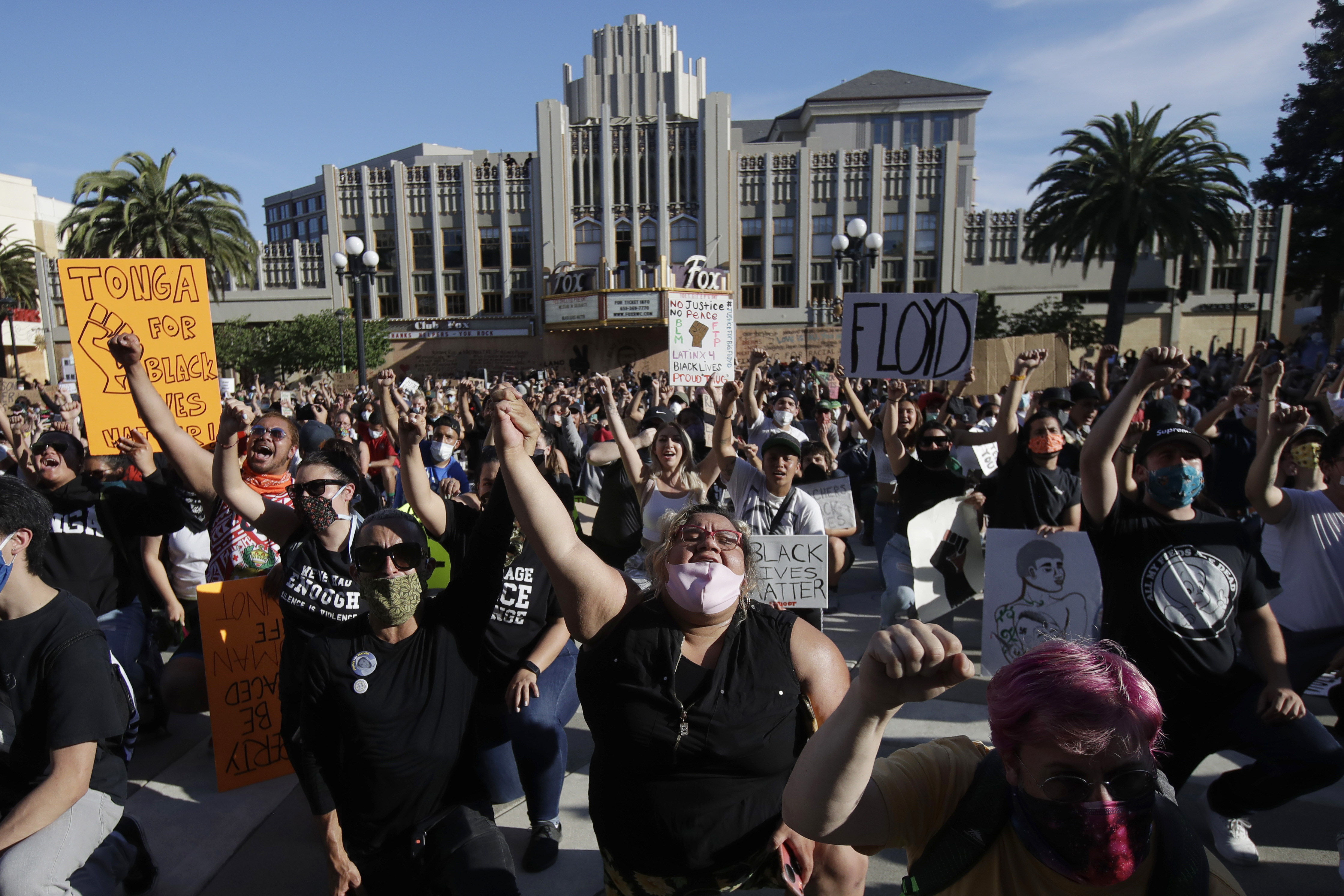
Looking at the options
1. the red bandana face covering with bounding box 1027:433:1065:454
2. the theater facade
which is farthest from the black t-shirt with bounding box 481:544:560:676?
the theater facade

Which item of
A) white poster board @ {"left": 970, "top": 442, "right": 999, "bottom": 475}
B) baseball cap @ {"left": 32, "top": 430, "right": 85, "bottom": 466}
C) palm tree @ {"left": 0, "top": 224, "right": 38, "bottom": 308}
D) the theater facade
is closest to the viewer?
baseball cap @ {"left": 32, "top": 430, "right": 85, "bottom": 466}

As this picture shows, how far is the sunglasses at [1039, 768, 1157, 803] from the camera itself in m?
1.41

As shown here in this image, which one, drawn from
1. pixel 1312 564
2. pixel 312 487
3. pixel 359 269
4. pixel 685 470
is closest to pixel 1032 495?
pixel 1312 564

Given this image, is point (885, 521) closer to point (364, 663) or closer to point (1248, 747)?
point (1248, 747)

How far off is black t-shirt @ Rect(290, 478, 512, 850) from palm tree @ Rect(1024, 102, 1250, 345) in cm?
2893

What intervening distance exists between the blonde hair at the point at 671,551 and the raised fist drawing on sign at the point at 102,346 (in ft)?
12.0

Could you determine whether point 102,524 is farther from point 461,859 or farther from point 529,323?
point 529,323

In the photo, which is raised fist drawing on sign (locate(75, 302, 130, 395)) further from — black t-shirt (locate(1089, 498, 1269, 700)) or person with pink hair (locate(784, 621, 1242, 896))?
black t-shirt (locate(1089, 498, 1269, 700))

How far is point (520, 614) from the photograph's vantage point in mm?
3396

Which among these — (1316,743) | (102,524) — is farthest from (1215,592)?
(102,524)

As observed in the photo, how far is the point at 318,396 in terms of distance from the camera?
1128cm

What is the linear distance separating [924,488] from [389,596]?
3.95 metres

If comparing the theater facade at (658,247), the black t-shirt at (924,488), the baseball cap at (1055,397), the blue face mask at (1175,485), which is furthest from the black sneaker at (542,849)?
the theater facade at (658,247)

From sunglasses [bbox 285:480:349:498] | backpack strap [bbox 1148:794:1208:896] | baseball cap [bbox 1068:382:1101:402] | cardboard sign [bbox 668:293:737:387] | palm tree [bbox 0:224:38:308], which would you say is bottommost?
backpack strap [bbox 1148:794:1208:896]
